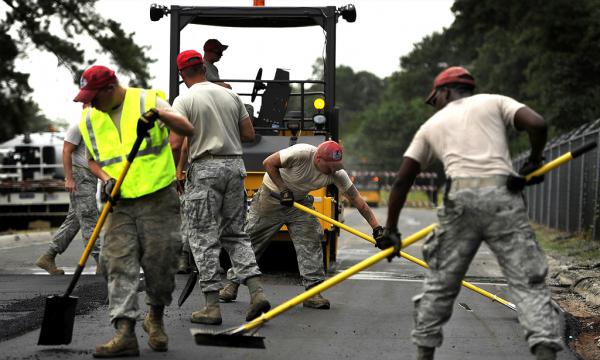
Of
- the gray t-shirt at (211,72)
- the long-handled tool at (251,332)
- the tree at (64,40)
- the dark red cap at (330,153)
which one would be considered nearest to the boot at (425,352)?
the long-handled tool at (251,332)

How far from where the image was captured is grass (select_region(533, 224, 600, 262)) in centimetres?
1473

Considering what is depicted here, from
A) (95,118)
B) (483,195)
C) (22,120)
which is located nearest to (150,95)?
(95,118)

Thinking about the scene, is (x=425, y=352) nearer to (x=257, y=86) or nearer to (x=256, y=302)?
(x=256, y=302)

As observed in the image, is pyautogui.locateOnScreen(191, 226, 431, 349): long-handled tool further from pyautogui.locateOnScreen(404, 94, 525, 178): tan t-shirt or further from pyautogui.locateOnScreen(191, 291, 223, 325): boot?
pyautogui.locateOnScreen(191, 291, 223, 325): boot

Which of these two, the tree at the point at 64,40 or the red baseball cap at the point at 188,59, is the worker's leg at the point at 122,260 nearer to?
the red baseball cap at the point at 188,59

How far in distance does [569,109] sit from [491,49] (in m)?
31.5

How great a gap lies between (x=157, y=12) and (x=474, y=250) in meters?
7.05

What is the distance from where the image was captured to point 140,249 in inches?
254

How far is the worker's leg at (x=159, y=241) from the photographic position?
6.40 m

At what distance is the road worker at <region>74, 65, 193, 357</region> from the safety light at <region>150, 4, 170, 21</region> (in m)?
5.29

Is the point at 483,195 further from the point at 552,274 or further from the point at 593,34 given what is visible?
the point at 593,34

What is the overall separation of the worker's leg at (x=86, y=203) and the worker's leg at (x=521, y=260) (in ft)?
20.8

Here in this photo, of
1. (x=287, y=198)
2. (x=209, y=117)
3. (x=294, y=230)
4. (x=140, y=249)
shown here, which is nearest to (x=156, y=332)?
(x=140, y=249)

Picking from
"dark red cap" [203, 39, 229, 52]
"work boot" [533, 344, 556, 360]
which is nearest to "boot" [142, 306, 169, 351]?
"work boot" [533, 344, 556, 360]
